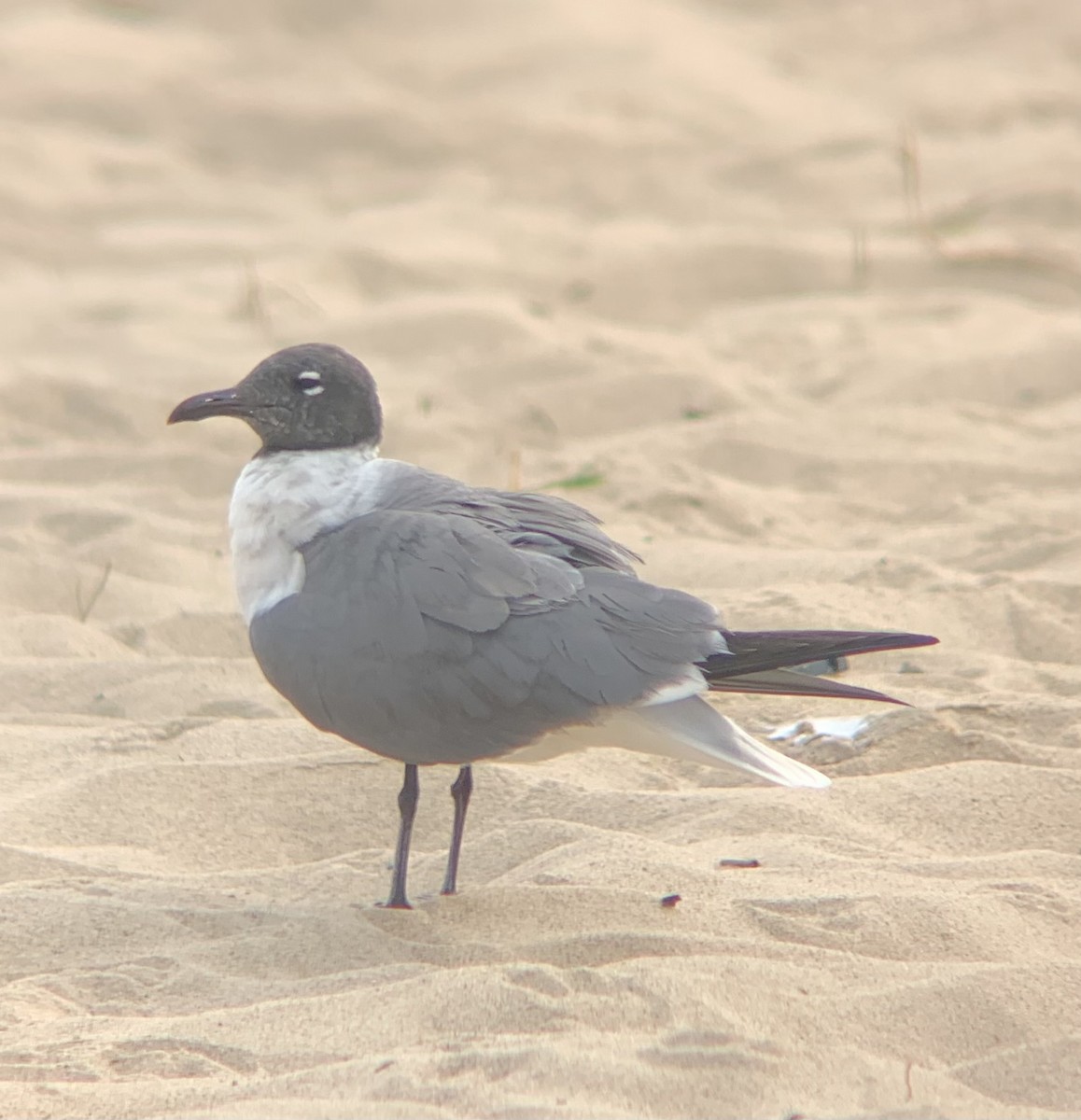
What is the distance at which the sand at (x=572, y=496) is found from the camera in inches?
117

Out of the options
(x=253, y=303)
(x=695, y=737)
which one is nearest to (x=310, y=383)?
(x=695, y=737)

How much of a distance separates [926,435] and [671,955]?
3.66 metres

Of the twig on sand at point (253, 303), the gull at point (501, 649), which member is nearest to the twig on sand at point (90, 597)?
the gull at point (501, 649)

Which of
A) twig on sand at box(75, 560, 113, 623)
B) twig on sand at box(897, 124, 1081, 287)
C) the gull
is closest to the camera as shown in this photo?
the gull

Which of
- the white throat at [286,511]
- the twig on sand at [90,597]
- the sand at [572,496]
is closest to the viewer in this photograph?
the sand at [572,496]

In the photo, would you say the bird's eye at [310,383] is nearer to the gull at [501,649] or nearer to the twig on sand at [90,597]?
the gull at [501,649]

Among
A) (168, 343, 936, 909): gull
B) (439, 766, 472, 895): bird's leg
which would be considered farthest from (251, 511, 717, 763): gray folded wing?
(439, 766, 472, 895): bird's leg

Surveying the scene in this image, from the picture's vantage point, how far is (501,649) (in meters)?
3.38

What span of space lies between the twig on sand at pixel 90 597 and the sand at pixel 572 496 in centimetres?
2

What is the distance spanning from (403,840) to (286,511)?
69 centimetres

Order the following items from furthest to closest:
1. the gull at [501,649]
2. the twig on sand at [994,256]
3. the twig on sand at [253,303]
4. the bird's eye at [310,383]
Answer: the twig on sand at [994,256]
the twig on sand at [253,303]
the bird's eye at [310,383]
the gull at [501,649]

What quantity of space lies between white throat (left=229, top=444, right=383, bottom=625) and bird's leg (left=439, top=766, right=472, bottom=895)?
50 centimetres

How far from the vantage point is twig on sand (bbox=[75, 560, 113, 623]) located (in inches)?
201

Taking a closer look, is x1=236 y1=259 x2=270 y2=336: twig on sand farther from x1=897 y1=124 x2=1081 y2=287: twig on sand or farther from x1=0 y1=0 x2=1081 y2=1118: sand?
x1=897 y1=124 x2=1081 y2=287: twig on sand
